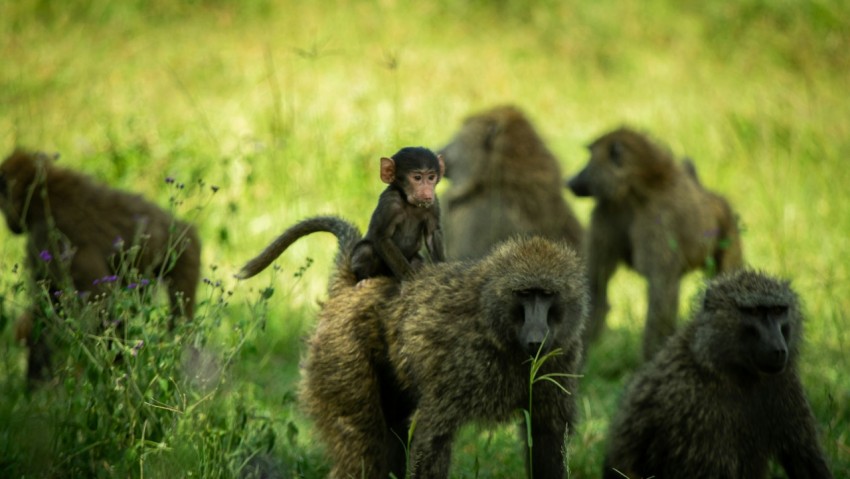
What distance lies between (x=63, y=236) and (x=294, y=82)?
4440mm

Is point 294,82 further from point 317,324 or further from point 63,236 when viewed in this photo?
point 317,324

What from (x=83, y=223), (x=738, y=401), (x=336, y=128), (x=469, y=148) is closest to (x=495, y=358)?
(x=738, y=401)

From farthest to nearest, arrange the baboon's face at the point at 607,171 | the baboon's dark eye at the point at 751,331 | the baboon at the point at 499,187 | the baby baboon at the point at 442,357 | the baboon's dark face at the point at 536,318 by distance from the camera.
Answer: the baboon's face at the point at 607,171, the baboon at the point at 499,187, the baboon's dark eye at the point at 751,331, the baby baboon at the point at 442,357, the baboon's dark face at the point at 536,318

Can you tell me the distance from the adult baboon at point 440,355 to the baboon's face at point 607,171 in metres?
2.83

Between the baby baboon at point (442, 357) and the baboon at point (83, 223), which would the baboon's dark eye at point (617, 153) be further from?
the baby baboon at point (442, 357)

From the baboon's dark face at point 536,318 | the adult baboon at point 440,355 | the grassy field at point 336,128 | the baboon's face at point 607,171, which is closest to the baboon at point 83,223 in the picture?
the grassy field at point 336,128

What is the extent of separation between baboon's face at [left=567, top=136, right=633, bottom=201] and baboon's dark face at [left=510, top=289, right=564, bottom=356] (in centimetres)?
310

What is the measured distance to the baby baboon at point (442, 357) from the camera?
3475 mm

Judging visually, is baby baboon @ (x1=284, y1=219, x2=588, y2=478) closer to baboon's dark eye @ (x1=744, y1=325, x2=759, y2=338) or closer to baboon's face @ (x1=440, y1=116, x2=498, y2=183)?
baboon's dark eye @ (x1=744, y1=325, x2=759, y2=338)

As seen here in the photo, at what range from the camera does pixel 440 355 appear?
3549 mm

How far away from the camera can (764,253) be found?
767 cm

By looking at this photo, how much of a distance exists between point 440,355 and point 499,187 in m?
2.95

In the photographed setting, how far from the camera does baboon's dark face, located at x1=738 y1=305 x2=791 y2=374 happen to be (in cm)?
379

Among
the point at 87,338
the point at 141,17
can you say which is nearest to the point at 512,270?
the point at 87,338
